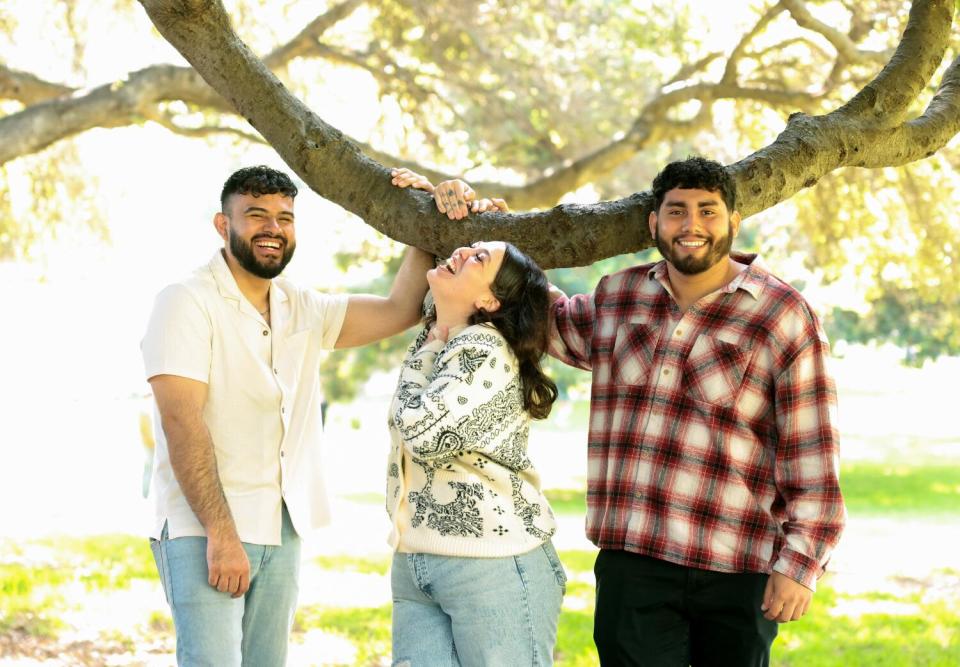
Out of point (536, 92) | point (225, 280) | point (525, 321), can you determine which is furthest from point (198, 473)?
point (536, 92)

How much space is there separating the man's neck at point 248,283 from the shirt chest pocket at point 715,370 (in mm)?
1432

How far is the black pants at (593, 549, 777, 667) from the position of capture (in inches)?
139

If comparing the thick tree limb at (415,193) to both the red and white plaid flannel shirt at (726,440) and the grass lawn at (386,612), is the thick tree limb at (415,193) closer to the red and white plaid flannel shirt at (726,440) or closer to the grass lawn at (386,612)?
the red and white plaid flannel shirt at (726,440)

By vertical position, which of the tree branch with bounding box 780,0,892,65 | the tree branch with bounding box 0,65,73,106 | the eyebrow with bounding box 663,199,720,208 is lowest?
the eyebrow with bounding box 663,199,720,208

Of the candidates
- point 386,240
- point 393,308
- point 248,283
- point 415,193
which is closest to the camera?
point 415,193

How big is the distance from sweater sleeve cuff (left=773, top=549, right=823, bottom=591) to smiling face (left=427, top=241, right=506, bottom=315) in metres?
1.13

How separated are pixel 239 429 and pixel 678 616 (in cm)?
151

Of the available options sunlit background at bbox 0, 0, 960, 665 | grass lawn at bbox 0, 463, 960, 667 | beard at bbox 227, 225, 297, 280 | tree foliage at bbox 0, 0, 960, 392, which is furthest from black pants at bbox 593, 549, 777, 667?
tree foliage at bbox 0, 0, 960, 392

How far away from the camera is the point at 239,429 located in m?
3.76

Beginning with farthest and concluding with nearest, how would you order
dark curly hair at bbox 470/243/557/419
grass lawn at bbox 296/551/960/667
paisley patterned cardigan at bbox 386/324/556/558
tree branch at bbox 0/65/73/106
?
tree branch at bbox 0/65/73/106
grass lawn at bbox 296/551/960/667
dark curly hair at bbox 470/243/557/419
paisley patterned cardigan at bbox 386/324/556/558

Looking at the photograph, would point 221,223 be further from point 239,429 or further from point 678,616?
point 678,616

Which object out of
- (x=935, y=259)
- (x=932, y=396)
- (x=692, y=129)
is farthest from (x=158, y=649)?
(x=932, y=396)

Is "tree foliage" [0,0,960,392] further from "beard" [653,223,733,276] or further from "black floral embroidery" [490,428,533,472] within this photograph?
"black floral embroidery" [490,428,533,472]

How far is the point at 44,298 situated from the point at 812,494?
20072mm
